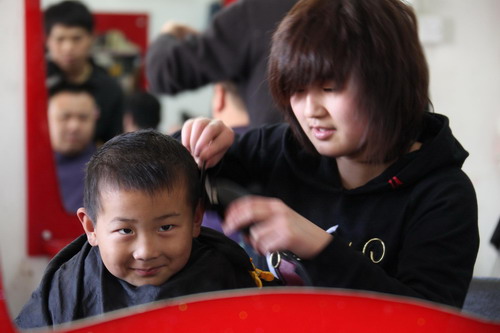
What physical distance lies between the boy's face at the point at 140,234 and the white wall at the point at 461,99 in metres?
0.08

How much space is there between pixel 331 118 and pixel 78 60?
4.50 feet

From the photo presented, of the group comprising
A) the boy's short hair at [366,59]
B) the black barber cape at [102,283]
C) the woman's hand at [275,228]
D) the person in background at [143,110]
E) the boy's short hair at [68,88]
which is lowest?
the person in background at [143,110]

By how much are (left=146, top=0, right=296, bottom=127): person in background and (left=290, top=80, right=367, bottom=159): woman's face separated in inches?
17.6

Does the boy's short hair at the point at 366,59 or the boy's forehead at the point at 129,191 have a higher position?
the boy's short hair at the point at 366,59

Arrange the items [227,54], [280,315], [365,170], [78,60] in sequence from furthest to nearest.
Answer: [78,60], [227,54], [365,170], [280,315]

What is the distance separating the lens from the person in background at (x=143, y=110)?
2107 mm

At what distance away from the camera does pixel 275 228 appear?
571 mm

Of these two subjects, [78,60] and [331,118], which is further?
[78,60]

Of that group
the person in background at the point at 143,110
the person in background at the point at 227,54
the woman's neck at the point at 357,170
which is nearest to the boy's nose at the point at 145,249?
the woman's neck at the point at 357,170

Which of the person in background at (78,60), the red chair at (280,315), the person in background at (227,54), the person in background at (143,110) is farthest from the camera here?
the person in background at (143,110)

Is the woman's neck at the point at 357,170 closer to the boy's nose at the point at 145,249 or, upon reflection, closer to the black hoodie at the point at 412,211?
the black hoodie at the point at 412,211

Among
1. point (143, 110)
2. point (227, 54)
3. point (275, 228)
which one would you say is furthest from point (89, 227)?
point (143, 110)

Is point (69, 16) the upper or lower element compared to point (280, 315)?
upper

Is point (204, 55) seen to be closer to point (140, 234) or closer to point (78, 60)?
point (78, 60)
